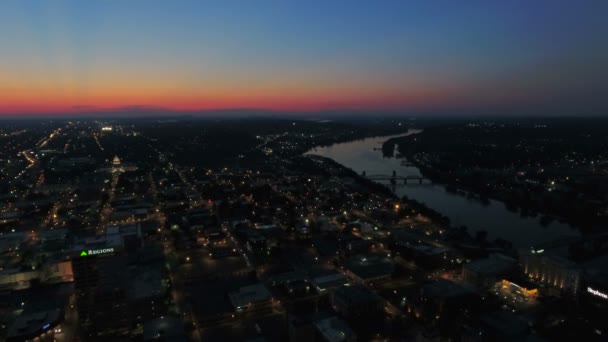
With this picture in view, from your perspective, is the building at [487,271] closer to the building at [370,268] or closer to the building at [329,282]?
the building at [370,268]

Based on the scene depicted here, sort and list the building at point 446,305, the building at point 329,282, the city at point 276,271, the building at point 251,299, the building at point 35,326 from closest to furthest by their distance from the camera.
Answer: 1. the building at point 35,326
2. the city at point 276,271
3. the building at point 446,305
4. the building at point 251,299
5. the building at point 329,282

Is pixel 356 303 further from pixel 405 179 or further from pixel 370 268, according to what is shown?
pixel 405 179

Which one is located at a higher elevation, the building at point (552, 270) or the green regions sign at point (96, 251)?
the green regions sign at point (96, 251)

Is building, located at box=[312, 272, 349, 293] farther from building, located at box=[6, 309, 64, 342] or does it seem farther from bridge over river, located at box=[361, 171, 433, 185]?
bridge over river, located at box=[361, 171, 433, 185]

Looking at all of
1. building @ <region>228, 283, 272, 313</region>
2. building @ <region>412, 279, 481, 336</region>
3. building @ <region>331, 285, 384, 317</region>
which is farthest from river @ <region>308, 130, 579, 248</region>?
building @ <region>228, 283, 272, 313</region>

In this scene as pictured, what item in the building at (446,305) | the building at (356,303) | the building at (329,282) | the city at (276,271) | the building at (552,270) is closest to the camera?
the city at (276,271)

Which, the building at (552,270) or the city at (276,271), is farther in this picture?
the building at (552,270)

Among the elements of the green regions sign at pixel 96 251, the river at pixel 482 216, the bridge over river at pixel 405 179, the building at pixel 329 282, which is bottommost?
the river at pixel 482 216

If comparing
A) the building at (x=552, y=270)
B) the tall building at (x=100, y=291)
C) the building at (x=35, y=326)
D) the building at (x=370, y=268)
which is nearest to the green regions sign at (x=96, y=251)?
the tall building at (x=100, y=291)

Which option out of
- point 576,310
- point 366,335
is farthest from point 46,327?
point 576,310
